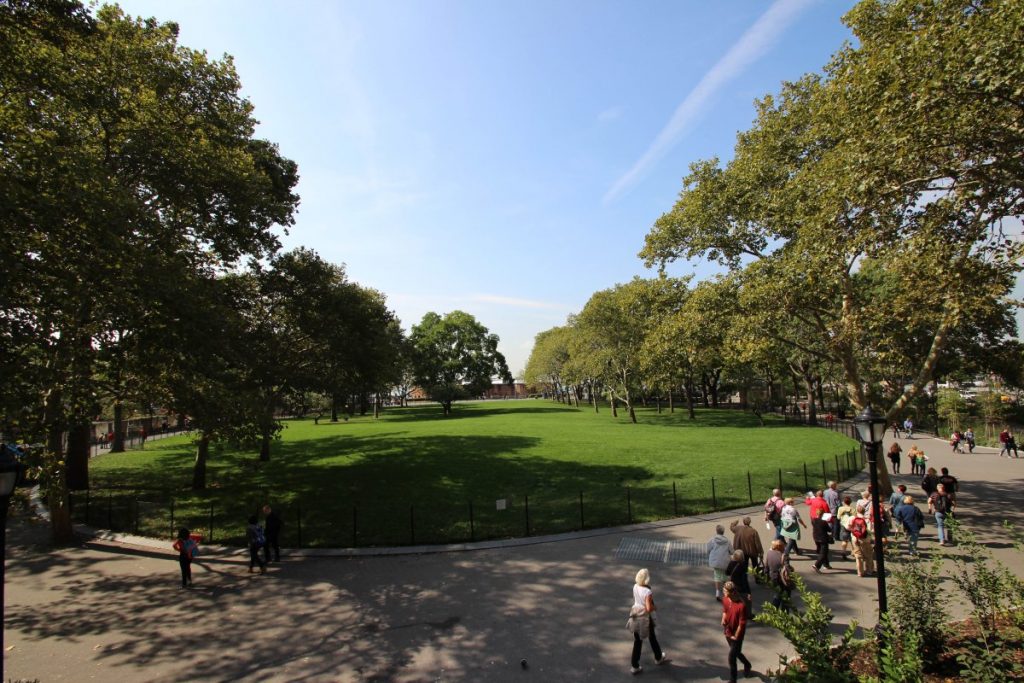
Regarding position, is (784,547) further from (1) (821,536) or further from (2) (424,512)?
(2) (424,512)

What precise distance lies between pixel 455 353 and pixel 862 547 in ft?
246

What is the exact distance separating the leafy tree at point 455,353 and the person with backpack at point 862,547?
220 ft

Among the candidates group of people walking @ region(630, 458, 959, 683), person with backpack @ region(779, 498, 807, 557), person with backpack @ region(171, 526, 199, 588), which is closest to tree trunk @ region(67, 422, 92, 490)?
person with backpack @ region(171, 526, 199, 588)

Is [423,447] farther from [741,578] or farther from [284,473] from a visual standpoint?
[741,578]

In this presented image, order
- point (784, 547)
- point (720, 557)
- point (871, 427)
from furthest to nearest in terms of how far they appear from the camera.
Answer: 1. point (784, 547)
2. point (720, 557)
3. point (871, 427)

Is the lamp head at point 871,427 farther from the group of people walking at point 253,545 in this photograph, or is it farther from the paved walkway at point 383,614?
A: the group of people walking at point 253,545

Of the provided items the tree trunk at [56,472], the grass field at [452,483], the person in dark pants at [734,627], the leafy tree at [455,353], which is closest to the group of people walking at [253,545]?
the grass field at [452,483]

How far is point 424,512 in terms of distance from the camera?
16531 mm

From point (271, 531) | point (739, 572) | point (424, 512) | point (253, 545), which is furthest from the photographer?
point (424, 512)

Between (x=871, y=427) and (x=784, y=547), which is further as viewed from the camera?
(x=784, y=547)

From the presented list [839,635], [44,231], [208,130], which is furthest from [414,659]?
[208,130]

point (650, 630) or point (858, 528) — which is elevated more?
point (858, 528)

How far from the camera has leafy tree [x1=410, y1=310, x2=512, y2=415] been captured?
81.2m

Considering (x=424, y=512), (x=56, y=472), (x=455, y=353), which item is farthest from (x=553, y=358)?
(x=56, y=472)
